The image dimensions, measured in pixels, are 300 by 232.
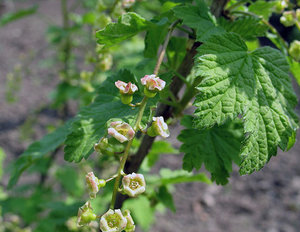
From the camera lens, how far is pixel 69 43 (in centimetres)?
252

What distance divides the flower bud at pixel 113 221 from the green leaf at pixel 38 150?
44cm

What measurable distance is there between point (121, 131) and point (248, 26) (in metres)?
0.47

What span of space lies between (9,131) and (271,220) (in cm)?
285

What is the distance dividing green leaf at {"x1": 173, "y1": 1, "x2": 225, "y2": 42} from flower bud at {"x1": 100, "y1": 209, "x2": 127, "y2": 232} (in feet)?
1.39

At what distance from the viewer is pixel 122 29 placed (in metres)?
0.77

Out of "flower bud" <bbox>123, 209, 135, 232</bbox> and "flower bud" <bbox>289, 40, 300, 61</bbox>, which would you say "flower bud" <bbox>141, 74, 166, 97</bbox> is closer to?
"flower bud" <bbox>123, 209, 135, 232</bbox>

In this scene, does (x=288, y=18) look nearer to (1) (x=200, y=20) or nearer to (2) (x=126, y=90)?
(1) (x=200, y=20)

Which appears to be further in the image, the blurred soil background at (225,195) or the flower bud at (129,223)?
the blurred soil background at (225,195)

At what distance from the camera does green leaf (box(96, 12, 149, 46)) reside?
76cm

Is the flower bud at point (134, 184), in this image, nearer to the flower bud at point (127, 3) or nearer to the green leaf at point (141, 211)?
the flower bud at point (127, 3)

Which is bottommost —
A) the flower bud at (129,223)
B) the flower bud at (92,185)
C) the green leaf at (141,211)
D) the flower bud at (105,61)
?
the green leaf at (141,211)

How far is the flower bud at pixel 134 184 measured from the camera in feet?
2.06

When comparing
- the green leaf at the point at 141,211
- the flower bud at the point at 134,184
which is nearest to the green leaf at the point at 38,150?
the flower bud at the point at 134,184

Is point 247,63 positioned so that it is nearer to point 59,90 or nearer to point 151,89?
point 151,89
